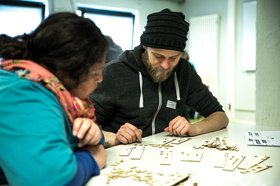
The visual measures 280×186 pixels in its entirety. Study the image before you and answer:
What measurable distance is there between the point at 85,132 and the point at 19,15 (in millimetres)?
4977

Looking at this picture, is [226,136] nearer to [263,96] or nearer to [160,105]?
[160,105]

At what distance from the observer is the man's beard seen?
6.13 feet

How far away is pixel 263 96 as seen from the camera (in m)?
2.55

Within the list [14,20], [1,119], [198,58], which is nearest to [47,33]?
[1,119]

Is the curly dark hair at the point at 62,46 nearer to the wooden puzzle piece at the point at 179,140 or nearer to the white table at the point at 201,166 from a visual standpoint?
the white table at the point at 201,166

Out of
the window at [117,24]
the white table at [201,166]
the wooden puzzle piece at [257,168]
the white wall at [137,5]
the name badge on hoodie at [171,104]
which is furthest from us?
the window at [117,24]

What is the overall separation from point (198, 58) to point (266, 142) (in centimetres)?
539

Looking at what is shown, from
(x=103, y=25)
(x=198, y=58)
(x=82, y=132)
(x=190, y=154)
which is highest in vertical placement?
(x=103, y=25)

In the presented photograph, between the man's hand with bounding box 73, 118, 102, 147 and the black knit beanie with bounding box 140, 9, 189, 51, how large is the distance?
36.6 inches

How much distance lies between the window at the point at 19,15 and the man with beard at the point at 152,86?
3.66 metres

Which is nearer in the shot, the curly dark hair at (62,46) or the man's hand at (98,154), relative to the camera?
the curly dark hair at (62,46)

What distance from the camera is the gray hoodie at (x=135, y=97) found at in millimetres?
1880

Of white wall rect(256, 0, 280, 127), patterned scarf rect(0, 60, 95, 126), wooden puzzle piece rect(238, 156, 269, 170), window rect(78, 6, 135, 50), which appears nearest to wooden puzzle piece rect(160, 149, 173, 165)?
wooden puzzle piece rect(238, 156, 269, 170)

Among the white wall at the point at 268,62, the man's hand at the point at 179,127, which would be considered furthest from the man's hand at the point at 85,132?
the white wall at the point at 268,62
